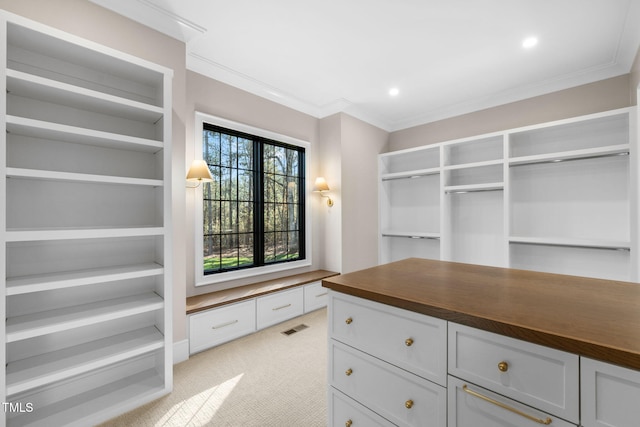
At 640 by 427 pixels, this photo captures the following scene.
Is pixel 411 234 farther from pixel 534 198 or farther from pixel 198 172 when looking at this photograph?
pixel 198 172

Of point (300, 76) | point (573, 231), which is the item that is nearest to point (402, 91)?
point (300, 76)

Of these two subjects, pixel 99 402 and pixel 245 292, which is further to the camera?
pixel 245 292

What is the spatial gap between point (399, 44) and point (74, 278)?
3.13 meters

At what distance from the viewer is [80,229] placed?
1757mm

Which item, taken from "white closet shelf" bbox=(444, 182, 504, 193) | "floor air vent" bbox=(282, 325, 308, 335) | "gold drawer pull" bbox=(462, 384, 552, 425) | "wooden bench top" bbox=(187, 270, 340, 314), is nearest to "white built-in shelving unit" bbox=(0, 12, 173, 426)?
"wooden bench top" bbox=(187, 270, 340, 314)

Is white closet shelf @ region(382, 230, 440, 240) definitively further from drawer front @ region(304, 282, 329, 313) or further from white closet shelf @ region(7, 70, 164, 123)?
white closet shelf @ region(7, 70, 164, 123)

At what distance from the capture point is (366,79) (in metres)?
3.38

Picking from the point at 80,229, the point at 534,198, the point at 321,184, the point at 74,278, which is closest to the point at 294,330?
the point at 321,184

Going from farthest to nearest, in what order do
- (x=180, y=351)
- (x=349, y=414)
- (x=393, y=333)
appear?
(x=180, y=351), (x=349, y=414), (x=393, y=333)

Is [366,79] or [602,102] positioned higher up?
[366,79]

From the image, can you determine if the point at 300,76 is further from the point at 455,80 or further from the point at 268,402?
the point at 268,402

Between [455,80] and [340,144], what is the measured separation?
1581 mm

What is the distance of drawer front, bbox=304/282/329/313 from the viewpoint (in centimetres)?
361

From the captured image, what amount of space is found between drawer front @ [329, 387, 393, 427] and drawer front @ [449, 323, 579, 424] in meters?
0.46
